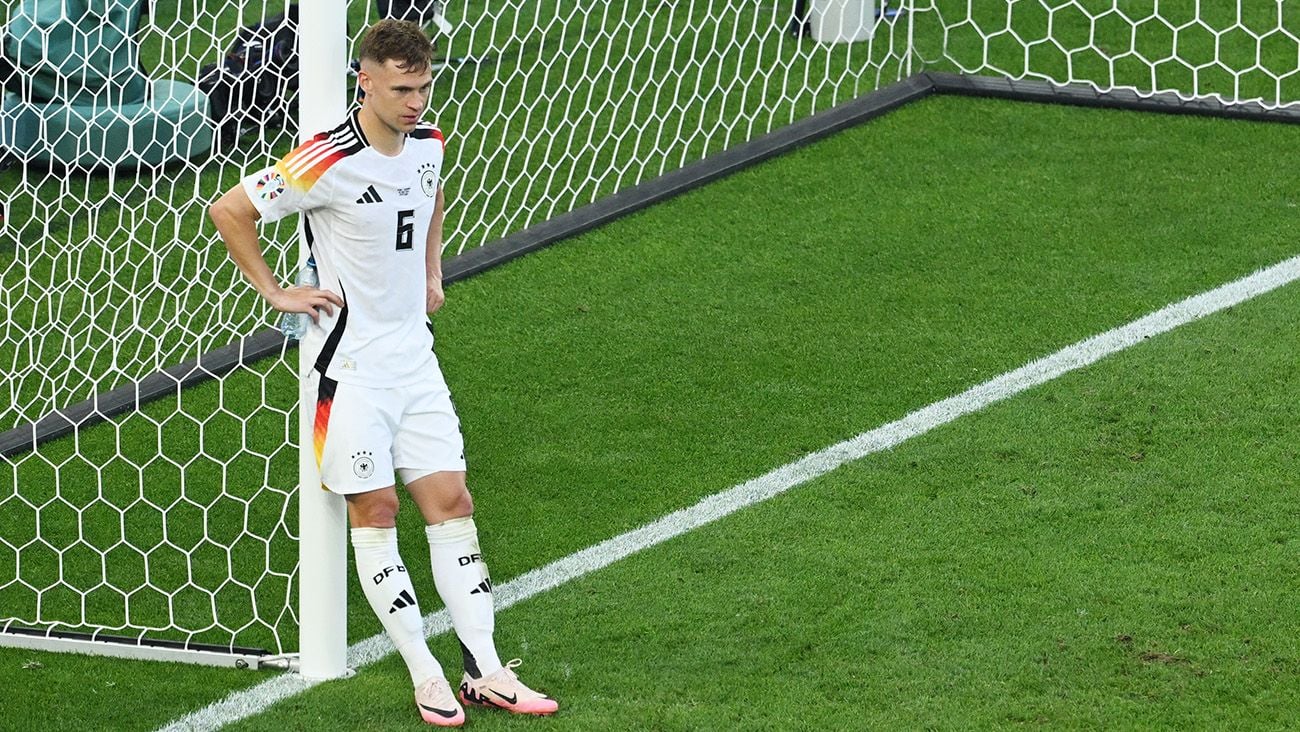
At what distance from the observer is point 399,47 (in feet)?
14.3

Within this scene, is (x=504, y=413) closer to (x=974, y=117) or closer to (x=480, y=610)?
(x=480, y=610)

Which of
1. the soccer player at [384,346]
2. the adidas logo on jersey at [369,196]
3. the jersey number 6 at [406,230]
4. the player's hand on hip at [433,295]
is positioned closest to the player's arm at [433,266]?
the player's hand on hip at [433,295]

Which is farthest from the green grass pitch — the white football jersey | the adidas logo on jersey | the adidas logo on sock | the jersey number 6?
the adidas logo on jersey

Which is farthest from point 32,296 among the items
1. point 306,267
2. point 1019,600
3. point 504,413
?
point 1019,600

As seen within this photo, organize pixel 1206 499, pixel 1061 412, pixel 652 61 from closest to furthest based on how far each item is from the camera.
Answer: pixel 1206 499
pixel 1061 412
pixel 652 61

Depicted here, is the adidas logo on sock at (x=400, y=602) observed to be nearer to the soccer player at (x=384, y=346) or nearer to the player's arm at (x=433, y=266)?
the soccer player at (x=384, y=346)

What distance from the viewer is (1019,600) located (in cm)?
514

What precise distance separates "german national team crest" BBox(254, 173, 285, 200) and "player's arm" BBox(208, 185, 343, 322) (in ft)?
0.19

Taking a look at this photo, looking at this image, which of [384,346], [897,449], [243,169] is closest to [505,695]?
[384,346]

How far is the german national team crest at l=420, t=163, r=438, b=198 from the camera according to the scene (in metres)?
4.61

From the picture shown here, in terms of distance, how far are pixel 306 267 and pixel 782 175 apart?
408 cm

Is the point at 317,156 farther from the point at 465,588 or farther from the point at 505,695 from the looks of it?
the point at 505,695

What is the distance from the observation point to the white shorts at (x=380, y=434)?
4.56 metres

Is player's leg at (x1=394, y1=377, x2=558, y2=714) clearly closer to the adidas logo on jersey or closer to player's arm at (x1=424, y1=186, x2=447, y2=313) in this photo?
player's arm at (x1=424, y1=186, x2=447, y2=313)
